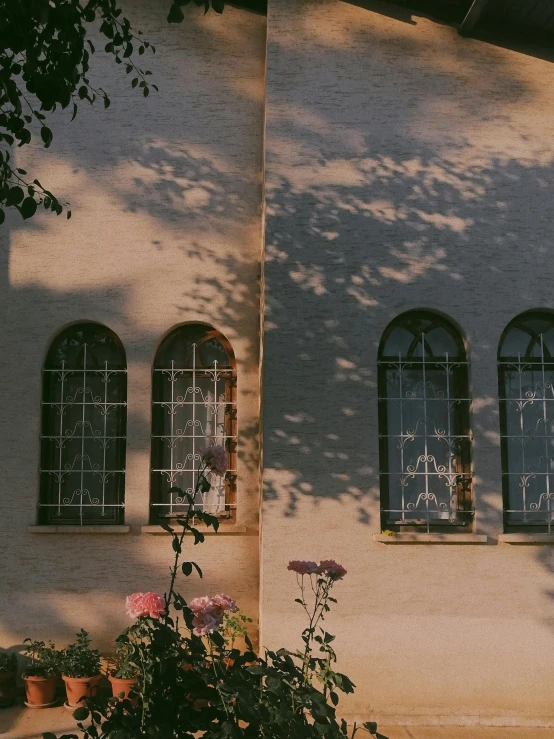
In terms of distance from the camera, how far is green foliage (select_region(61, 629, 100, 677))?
683 centimetres

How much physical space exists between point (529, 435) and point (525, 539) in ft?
3.10

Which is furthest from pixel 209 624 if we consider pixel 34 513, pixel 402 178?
pixel 402 178

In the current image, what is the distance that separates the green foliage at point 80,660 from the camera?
6.83 meters

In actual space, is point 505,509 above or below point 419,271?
below

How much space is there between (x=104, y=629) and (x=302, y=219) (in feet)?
13.5

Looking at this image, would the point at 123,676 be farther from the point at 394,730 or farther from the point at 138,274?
the point at 138,274

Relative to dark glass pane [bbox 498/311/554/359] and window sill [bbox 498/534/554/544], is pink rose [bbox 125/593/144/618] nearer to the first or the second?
window sill [bbox 498/534/554/544]

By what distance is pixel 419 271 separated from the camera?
23.1 feet

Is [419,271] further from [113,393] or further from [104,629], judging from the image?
[104,629]

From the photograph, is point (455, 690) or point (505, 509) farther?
point (505, 509)

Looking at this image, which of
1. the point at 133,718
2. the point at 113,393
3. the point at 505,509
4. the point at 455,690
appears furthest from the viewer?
the point at 113,393

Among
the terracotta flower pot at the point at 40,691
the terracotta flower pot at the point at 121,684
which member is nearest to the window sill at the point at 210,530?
the terracotta flower pot at the point at 121,684

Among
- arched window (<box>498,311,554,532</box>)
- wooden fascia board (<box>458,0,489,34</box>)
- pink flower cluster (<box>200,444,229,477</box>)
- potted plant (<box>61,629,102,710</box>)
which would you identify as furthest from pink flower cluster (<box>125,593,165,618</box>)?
wooden fascia board (<box>458,0,489,34</box>)

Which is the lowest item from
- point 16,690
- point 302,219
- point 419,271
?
point 16,690
